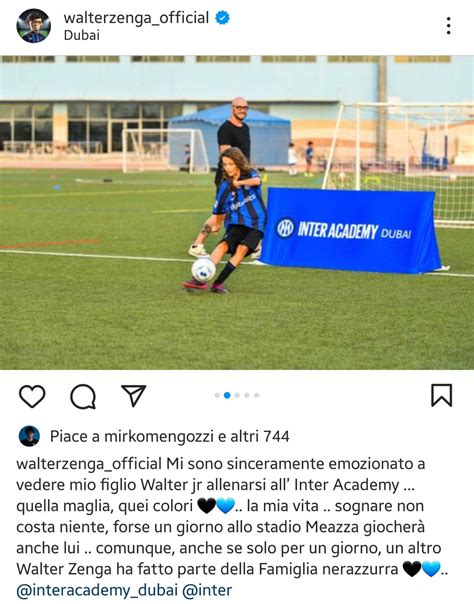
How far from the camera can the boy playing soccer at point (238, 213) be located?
38.8 feet

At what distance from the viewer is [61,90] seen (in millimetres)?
71938

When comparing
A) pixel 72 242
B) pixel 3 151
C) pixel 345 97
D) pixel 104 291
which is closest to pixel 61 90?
pixel 3 151
